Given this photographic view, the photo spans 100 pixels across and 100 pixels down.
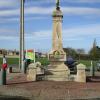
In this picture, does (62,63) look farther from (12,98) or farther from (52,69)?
(12,98)

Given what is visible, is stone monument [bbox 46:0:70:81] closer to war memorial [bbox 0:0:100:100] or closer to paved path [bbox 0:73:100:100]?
war memorial [bbox 0:0:100:100]

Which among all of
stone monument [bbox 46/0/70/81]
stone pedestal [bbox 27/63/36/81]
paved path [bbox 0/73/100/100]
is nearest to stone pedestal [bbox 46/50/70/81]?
stone monument [bbox 46/0/70/81]

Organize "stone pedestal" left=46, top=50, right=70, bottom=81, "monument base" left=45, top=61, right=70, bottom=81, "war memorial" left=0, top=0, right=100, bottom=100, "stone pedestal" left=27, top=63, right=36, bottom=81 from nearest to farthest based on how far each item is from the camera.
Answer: "war memorial" left=0, top=0, right=100, bottom=100 → "stone pedestal" left=27, top=63, right=36, bottom=81 → "monument base" left=45, top=61, right=70, bottom=81 → "stone pedestal" left=46, top=50, right=70, bottom=81

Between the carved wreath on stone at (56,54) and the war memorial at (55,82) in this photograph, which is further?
the carved wreath on stone at (56,54)

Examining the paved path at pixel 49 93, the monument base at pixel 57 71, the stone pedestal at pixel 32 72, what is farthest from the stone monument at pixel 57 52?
the paved path at pixel 49 93

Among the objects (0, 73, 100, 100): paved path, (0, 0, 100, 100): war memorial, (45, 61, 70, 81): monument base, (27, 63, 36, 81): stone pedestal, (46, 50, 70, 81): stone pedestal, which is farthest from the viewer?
(46, 50, 70, 81): stone pedestal

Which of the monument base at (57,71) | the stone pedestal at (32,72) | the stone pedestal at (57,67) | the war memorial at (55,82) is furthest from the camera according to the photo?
the stone pedestal at (57,67)

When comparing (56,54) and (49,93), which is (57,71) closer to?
(56,54)

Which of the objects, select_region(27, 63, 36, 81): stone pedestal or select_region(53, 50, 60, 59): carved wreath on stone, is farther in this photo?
select_region(53, 50, 60, 59): carved wreath on stone

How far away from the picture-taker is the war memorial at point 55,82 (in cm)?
1905

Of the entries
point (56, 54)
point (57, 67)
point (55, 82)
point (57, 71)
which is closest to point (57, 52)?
point (56, 54)

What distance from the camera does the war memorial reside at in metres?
19.0

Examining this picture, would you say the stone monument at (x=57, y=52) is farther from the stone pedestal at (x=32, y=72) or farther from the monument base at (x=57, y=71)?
the stone pedestal at (x=32, y=72)

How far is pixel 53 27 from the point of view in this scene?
27344 millimetres
